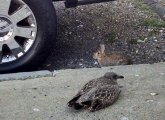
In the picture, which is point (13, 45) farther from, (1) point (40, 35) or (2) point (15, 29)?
(1) point (40, 35)

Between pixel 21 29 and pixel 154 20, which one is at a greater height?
pixel 21 29

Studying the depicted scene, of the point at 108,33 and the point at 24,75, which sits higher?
the point at 24,75

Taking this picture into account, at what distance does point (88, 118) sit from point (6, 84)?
1164 mm

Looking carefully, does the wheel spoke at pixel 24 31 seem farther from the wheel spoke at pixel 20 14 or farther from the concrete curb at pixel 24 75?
the concrete curb at pixel 24 75

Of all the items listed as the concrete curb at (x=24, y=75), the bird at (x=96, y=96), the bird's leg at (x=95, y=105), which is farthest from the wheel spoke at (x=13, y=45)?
the bird's leg at (x=95, y=105)

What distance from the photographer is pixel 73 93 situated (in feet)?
15.6

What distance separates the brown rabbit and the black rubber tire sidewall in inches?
25.2

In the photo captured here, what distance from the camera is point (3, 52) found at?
17.7 ft

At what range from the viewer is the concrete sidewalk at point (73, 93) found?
4.32 m

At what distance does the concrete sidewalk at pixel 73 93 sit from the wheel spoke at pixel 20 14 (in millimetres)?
681

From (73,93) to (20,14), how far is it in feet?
3.67

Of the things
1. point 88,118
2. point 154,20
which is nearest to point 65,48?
point 154,20

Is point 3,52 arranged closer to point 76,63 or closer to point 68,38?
point 76,63

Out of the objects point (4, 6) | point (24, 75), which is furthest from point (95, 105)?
point (4, 6)
